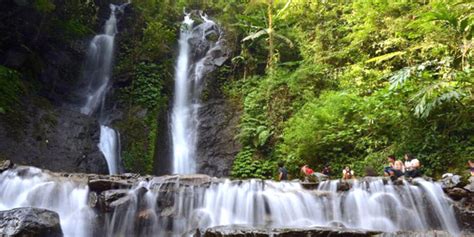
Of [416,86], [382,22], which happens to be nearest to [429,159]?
[416,86]

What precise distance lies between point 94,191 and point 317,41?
36.2ft

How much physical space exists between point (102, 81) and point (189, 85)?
374cm

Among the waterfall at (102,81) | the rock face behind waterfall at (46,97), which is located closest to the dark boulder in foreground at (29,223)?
the rock face behind waterfall at (46,97)

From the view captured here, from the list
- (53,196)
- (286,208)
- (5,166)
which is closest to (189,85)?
(5,166)

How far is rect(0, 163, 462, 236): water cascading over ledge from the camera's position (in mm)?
8039

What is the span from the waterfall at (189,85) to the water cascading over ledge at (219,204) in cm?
611

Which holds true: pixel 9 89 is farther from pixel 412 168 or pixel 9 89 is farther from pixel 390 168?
pixel 412 168

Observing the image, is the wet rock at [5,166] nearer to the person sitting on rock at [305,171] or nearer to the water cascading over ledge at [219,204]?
the water cascading over ledge at [219,204]

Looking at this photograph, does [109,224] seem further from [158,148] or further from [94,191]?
[158,148]

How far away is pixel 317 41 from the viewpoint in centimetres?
1614

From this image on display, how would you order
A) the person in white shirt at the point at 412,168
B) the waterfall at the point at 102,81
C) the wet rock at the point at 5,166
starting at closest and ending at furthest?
the wet rock at the point at 5,166, the person in white shirt at the point at 412,168, the waterfall at the point at 102,81

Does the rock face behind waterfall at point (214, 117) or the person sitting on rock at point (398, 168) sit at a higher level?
the rock face behind waterfall at point (214, 117)

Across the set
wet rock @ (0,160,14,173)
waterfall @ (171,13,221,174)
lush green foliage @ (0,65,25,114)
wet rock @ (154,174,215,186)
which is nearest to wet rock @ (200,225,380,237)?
wet rock @ (154,174,215,186)

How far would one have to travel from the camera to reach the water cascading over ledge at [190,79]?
15.4 metres
